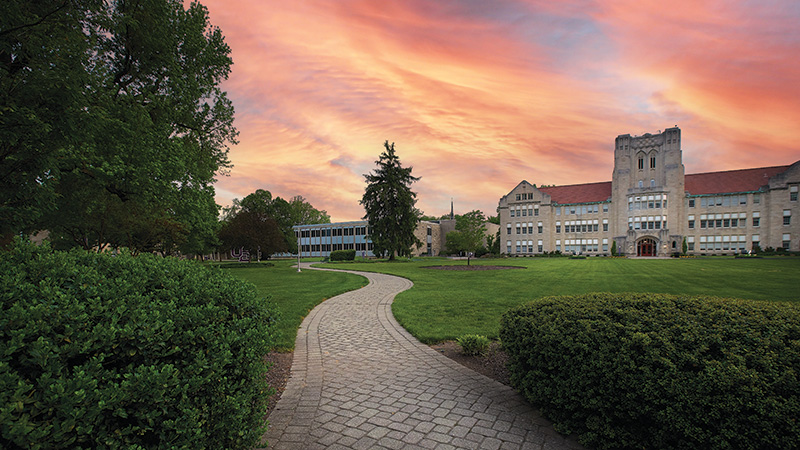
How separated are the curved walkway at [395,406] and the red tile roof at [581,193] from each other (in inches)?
2835

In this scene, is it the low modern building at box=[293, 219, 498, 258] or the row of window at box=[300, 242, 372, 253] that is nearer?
the row of window at box=[300, 242, 372, 253]

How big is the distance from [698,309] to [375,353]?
4.98m

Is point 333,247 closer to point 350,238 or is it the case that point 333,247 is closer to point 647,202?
point 350,238

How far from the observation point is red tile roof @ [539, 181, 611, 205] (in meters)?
68.3

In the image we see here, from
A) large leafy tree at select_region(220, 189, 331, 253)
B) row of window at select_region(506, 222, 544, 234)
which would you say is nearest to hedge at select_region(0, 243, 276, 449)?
large leafy tree at select_region(220, 189, 331, 253)

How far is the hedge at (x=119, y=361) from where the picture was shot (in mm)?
1677

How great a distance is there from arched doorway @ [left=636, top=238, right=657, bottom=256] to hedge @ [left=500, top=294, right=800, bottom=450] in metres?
69.9

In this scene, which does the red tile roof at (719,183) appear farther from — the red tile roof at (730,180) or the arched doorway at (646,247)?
the arched doorway at (646,247)

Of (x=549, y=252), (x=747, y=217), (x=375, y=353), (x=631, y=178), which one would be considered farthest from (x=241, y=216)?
(x=747, y=217)

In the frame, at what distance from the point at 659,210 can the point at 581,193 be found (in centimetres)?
1330

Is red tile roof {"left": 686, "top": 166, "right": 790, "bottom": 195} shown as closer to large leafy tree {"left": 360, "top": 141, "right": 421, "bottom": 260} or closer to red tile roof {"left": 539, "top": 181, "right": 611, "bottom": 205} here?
red tile roof {"left": 539, "top": 181, "right": 611, "bottom": 205}

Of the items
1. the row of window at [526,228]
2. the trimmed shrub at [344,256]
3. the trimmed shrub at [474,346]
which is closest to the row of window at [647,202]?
the row of window at [526,228]

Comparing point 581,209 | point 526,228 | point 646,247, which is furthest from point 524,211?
point 646,247

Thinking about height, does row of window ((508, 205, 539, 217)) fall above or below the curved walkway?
above
